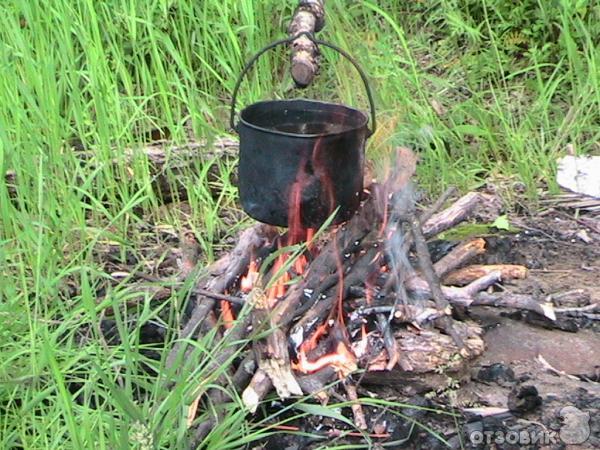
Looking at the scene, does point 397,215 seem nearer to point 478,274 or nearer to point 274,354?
point 478,274

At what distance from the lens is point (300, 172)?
309 centimetres

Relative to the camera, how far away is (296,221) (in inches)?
125

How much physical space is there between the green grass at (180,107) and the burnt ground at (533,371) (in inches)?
17.8

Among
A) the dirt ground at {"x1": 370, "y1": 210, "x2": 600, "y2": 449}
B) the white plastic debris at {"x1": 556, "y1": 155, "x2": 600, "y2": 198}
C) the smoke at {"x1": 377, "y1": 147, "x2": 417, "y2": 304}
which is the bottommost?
the dirt ground at {"x1": 370, "y1": 210, "x2": 600, "y2": 449}

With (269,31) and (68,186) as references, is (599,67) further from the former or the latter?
(68,186)

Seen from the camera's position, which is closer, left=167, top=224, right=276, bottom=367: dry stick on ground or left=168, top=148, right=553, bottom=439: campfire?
left=168, top=148, right=553, bottom=439: campfire

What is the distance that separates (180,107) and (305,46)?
1.41 meters

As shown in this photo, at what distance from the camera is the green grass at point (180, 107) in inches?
128

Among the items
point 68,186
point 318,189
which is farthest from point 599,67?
point 68,186

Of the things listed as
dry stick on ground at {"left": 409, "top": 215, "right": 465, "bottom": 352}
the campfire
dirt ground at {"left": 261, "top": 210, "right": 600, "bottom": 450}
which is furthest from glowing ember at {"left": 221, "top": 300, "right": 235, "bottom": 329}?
dry stick on ground at {"left": 409, "top": 215, "right": 465, "bottom": 352}

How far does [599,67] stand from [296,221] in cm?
222

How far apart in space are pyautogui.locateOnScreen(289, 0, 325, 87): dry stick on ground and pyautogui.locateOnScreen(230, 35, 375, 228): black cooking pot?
0.05 m

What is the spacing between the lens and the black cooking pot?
3.06 meters

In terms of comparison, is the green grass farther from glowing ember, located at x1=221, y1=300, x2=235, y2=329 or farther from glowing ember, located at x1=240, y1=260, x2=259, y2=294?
glowing ember, located at x1=240, y1=260, x2=259, y2=294
